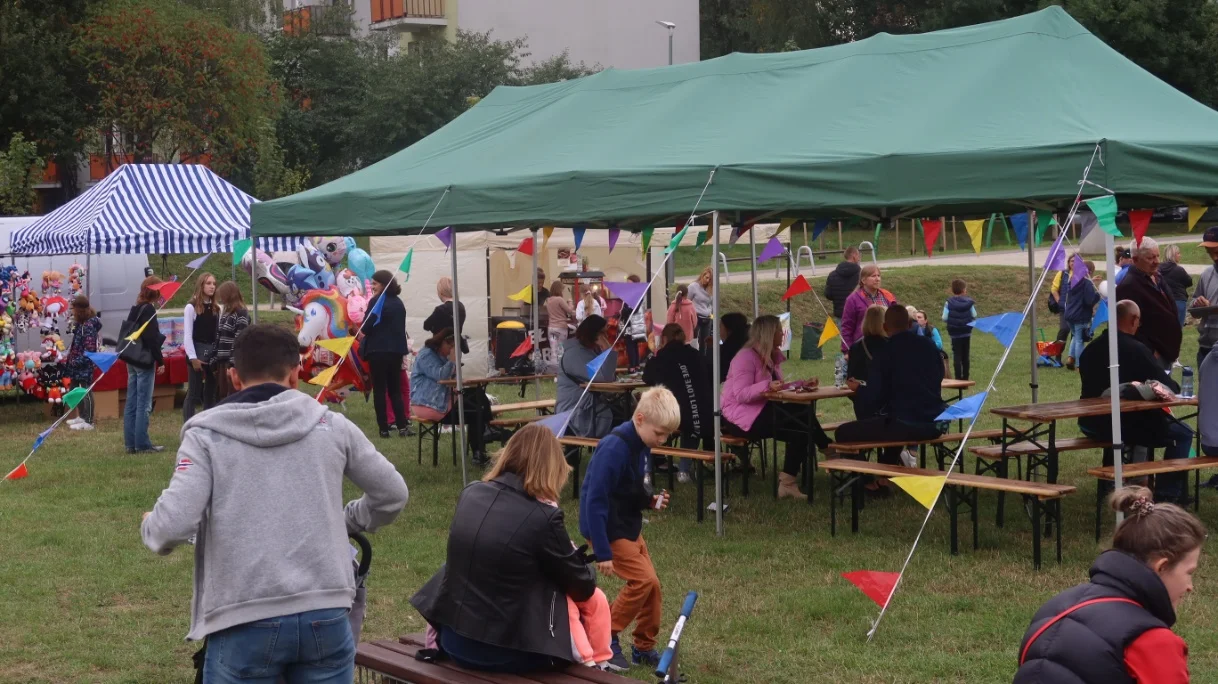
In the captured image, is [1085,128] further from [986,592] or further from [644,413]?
[644,413]

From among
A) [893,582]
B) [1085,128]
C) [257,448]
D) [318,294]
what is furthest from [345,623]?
[318,294]

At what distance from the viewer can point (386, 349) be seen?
12523 mm

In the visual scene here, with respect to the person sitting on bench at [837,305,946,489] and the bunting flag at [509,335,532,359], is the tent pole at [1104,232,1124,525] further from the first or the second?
the bunting flag at [509,335,532,359]

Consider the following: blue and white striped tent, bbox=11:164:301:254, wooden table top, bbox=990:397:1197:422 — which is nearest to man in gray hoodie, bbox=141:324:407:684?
wooden table top, bbox=990:397:1197:422

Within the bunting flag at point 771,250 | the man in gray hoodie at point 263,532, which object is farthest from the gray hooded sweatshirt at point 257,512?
the bunting flag at point 771,250

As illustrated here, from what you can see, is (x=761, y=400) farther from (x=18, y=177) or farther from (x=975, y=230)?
(x=18, y=177)

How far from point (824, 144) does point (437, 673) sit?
4.44 metres

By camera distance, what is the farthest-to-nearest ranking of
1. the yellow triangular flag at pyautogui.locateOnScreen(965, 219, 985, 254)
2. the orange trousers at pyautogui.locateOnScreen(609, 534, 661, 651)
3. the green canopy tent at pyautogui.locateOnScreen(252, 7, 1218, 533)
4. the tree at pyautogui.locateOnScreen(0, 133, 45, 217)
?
the tree at pyautogui.locateOnScreen(0, 133, 45, 217)
the yellow triangular flag at pyautogui.locateOnScreen(965, 219, 985, 254)
the green canopy tent at pyautogui.locateOnScreen(252, 7, 1218, 533)
the orange trousers at pyautogui.locateOnScreen(609, 534, 661, 651)

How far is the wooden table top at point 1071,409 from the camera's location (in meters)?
7.71

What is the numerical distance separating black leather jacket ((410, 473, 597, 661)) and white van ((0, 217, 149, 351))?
12902 mm

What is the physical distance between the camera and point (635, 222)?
1052 cm

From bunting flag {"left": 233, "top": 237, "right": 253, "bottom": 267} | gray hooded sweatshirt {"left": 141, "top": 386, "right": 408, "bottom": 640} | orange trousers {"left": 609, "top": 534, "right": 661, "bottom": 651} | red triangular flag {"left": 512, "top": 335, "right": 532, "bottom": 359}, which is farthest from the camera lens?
red triangular flag {"left": 512, "top": 335, "right": 532, "bottom": 359}

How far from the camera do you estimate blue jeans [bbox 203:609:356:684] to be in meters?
3.37

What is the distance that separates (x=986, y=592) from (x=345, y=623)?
431 centimetres
